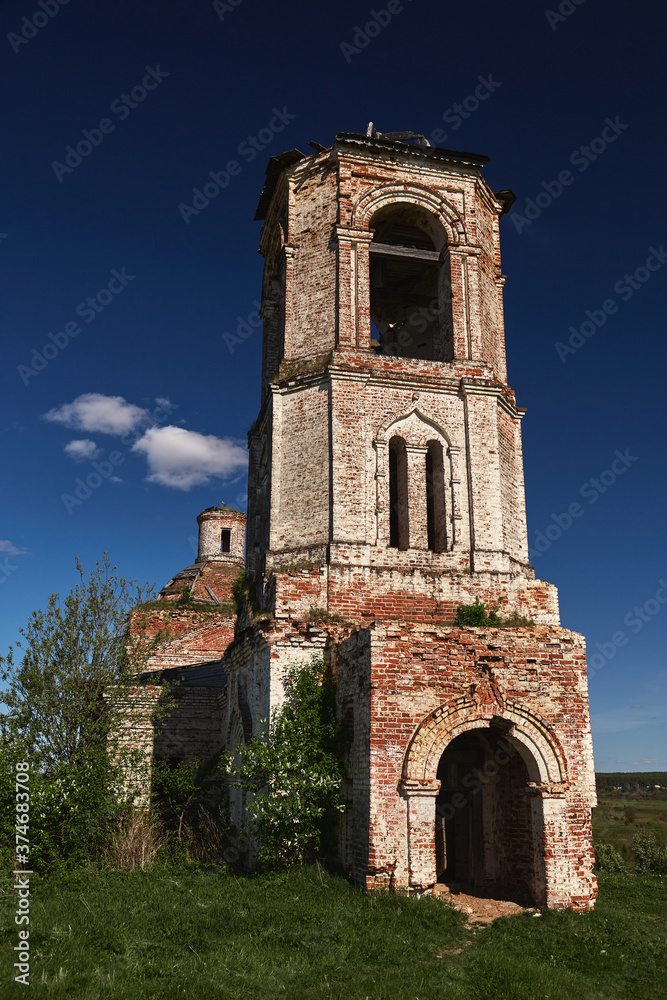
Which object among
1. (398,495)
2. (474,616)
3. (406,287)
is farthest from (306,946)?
(406,287)

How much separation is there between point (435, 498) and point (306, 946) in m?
7.26

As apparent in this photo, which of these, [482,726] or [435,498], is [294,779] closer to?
[482,726]

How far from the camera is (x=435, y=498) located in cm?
1225

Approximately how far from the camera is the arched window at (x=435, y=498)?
1197 cm

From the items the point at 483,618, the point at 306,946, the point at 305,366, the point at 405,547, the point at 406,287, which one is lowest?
the point at 306,946

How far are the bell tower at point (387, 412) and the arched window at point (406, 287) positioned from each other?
0.43ft

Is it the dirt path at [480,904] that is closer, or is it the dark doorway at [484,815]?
the dirt path at [480,904]

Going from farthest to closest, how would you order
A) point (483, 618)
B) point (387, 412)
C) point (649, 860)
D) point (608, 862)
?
point (649, 860) < point (608, 862) < point (387, 412) < point (483, 618)

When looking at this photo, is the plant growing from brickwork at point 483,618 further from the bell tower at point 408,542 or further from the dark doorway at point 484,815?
the dark doorway at point 484,815

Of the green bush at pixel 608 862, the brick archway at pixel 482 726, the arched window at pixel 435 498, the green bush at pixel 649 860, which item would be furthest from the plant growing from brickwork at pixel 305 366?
the green bush at pixel 649 860

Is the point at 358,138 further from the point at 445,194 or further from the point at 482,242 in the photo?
the point at 482,242

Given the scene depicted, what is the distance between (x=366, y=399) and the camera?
1210 centimetres

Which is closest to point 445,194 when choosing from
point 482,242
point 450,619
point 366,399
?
point 482,242

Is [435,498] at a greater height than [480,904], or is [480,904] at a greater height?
[435,498]
